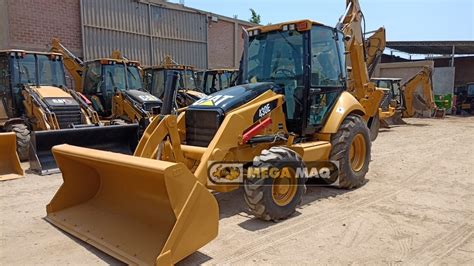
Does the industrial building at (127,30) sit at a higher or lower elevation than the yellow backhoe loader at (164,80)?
higher

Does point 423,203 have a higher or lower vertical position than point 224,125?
lower

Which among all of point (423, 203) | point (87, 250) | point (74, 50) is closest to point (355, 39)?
point (423, 203)

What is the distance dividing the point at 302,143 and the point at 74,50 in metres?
11.6

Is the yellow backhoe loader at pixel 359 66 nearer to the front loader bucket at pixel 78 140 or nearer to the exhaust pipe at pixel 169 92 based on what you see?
the exhaust pipe at pixel 169 92

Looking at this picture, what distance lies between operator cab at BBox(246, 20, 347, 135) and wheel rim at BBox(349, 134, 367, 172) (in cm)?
77

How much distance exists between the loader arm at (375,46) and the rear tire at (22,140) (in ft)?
24.5

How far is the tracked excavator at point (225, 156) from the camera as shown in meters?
3.21

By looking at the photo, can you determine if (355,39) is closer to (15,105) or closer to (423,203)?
(423,203)

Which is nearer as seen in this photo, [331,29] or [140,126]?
[331,29]

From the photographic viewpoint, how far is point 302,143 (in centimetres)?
522

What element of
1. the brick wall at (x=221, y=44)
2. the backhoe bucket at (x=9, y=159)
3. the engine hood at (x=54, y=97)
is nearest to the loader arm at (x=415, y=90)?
the brick wall at (x=221, y=44)

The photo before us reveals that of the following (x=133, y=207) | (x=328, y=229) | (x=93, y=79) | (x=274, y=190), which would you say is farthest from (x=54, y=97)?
(x=328, y=229)

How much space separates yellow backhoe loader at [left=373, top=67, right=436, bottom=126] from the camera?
16922mm

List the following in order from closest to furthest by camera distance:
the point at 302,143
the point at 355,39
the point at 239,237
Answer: the point at 239,237 → the point at 302,143 → the point at 355,39
